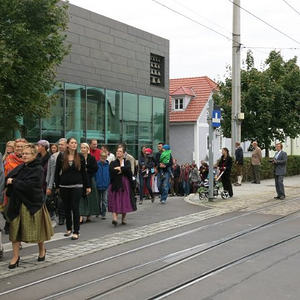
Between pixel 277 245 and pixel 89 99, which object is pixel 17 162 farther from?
pixel 89 99

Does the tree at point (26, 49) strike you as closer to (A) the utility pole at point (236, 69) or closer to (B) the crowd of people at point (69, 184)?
(B) the crowd of people at point (69, 184)

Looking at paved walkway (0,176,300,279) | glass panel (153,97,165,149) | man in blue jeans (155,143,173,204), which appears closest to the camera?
paved walkway (0,176,300,279)

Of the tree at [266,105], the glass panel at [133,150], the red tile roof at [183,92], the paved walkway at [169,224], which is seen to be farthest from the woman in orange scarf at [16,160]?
the red tile roof at [183,92]

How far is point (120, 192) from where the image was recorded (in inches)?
400

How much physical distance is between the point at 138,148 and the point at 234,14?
8.08 m

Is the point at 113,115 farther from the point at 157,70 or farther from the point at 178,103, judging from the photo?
the point at 178,103

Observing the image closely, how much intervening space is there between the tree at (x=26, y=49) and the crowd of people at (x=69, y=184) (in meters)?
1.18

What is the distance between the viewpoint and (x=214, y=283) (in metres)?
6.07

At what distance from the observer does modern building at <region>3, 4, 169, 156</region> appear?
64.6ft

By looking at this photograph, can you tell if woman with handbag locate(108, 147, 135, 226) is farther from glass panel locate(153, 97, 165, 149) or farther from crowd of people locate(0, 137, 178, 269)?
glass panel locate(153, 97, 165, 149)

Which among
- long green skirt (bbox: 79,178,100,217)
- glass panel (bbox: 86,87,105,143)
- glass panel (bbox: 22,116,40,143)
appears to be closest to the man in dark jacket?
glass panel (bbox: 86,87,105,143)

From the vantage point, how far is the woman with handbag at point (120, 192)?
33.2 feet

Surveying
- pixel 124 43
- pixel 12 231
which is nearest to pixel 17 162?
pixel 12 231

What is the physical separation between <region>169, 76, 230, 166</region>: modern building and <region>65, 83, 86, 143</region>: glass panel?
1844 centimetres
